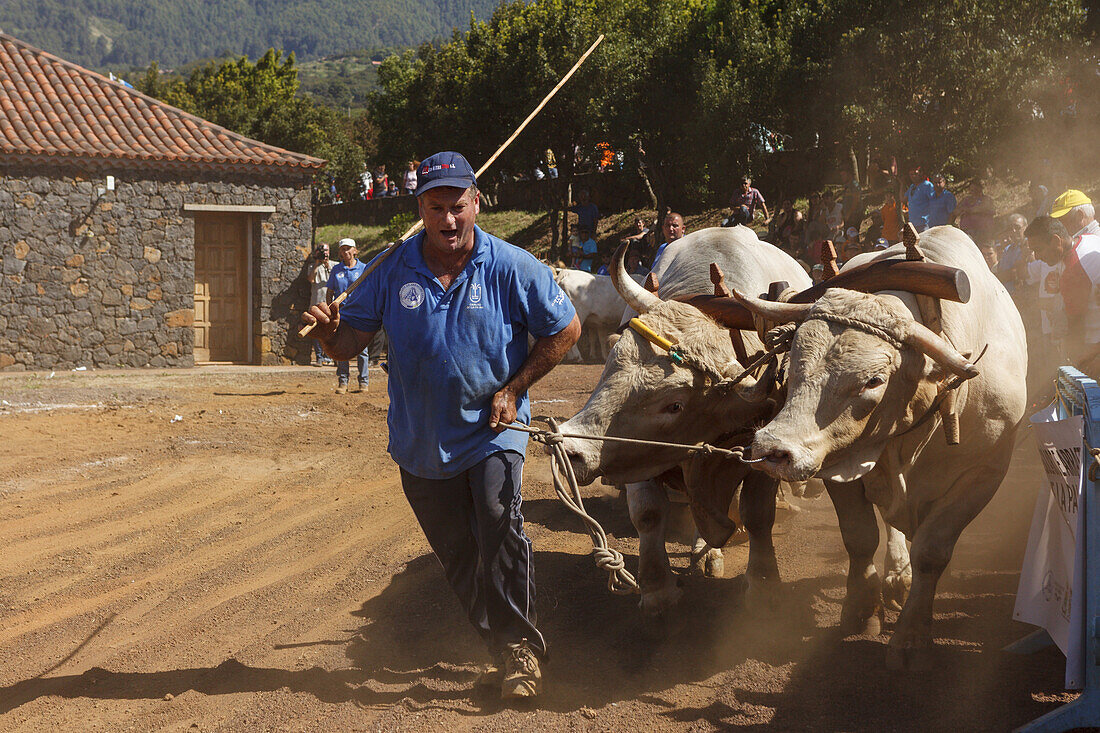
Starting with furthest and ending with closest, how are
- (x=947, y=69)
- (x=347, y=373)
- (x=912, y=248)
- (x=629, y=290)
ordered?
(x=947, y=69), (x=347, y=373), (x=629, y=290), (x=912, y=248)

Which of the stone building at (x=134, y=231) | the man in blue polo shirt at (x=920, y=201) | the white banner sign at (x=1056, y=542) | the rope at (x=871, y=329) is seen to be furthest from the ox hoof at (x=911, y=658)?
the stone building at (x=134, y=231)

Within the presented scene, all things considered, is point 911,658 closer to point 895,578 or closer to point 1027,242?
→ point 895,578

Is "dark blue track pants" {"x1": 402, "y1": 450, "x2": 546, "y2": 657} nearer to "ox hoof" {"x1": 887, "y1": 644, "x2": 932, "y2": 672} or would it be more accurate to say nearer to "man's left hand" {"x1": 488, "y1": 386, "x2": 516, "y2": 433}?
"man's left hand" {"x1": 488, "y1": 386, "x2": 516, "y2": 433}

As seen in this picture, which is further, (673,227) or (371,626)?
(673,227)

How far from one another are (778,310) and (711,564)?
6.12ft

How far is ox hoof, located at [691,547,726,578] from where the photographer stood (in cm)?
541

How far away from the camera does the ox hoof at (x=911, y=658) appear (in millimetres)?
4039

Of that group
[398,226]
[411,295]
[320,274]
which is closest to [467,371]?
[411,295]

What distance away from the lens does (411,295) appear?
3.83 metres

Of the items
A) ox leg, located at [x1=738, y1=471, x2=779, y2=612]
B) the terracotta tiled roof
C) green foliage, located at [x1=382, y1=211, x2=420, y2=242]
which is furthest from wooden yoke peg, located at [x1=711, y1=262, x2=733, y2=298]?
green foliage, located at [x1=382, y1=211, x2=420, y2=242]

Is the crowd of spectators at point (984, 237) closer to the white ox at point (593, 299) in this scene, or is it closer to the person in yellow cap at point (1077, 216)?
the person in yellow cap at point (1077, 216)

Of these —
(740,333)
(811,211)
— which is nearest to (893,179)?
(811,211)

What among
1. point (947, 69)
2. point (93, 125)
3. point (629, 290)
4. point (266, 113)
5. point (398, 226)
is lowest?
point (629, 290)

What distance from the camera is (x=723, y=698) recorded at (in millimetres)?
3885
